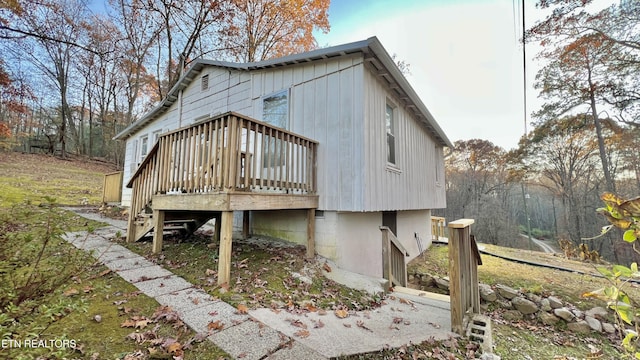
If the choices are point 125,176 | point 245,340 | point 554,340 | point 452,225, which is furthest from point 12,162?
point 554,340

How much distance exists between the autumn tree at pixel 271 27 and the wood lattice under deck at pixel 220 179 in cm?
1231

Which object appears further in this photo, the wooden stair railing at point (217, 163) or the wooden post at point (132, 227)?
the wooden post at point (132, 227)

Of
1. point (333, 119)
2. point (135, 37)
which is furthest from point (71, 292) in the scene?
point (135, 37)

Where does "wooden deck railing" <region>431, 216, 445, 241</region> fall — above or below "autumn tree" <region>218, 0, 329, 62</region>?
below

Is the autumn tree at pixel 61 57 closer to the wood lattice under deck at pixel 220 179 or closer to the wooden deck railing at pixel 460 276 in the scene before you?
the wood lattice under deck at pixel 220 179

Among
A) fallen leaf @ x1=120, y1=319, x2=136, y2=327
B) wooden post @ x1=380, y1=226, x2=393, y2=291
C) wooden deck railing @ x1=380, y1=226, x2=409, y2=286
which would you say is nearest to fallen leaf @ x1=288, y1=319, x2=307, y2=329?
fallen leaf @ x1=120, y1=319, x2=136, y2=327

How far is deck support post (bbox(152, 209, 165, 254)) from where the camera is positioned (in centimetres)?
501

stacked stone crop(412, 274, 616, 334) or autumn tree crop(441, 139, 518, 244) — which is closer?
A: stacked stone crop(412, 274, 616, 334)

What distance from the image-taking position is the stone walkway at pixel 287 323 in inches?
95.8

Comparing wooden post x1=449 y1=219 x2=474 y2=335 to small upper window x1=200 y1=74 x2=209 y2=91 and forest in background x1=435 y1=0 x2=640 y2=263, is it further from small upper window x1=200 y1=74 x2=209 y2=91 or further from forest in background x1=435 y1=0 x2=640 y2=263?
forest in background x1=435 y1=0 x2=640 y2=263

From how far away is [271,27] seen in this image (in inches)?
595

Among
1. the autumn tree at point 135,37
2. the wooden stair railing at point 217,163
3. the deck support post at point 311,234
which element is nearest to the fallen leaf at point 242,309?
the wooden stair railing at point 217,163

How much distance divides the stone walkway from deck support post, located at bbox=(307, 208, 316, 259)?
1617mm

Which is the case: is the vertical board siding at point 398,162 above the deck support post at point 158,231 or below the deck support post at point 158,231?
above
